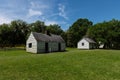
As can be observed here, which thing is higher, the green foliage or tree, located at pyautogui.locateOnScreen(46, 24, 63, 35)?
tree, located at pyautogui.locateOnScreen(46, 24, 63, 35)

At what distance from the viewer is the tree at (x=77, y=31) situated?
2975 inches

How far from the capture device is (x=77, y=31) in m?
80.1

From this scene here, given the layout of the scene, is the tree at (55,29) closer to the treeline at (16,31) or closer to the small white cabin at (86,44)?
the treeline at (16,31)

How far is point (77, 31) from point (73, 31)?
10.6 feet

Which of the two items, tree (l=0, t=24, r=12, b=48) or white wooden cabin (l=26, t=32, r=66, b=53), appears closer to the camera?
white wooden cabin (l=26, t=32, r=66, b=53)

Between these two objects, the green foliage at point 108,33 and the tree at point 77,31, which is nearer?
the green foliage at point 108,33

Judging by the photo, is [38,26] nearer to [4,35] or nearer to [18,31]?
[18,31]

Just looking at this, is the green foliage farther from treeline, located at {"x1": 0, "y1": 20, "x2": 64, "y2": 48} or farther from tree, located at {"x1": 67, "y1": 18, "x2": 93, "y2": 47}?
treeline, located at {"x1": 0, "y1": 20, "x2": 64, "y2": 48}

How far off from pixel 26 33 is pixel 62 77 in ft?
211

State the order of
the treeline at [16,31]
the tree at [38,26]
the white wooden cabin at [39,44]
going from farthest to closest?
the tree at [38,26] → the treeline at [16,31] → the white wooden cabin at [39,44]

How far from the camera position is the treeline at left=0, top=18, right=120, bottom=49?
58625 mm

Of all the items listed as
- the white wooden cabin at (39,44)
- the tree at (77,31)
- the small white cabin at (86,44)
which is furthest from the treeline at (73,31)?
the white wooden cabin at (39,44)

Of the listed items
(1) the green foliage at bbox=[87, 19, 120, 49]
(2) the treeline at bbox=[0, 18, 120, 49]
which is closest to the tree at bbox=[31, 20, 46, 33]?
(2) the treeline at bbox=[0, 18, 120, 49]

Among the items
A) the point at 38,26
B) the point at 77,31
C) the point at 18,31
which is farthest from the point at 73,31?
the point at 18,31
